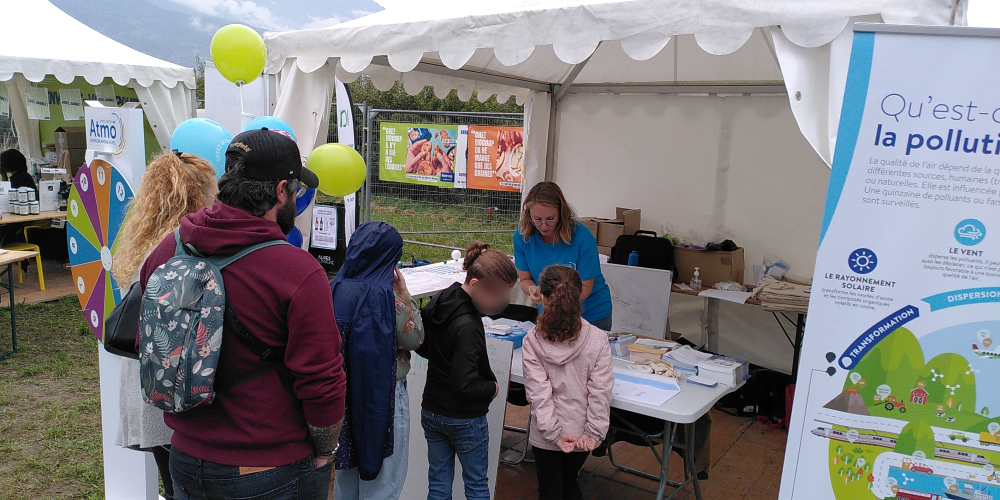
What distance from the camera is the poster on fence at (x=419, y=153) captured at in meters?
8.22

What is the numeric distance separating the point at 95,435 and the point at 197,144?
2349 mm

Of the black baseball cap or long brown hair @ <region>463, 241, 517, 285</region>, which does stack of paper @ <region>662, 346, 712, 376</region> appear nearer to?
long brown hair @ <region>463, 241, 517, 285</region>

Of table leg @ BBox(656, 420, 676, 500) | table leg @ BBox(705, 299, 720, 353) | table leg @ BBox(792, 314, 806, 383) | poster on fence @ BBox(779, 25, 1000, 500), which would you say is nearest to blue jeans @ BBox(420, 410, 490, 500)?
table leg @ BBox(656, 420, 676, 500)

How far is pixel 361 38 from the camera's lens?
322 cm

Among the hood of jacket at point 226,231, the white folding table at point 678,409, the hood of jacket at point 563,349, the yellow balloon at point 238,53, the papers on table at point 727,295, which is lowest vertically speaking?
the white folding table at point 678,409

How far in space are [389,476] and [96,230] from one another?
1.65m

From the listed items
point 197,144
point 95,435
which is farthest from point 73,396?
point 197,144

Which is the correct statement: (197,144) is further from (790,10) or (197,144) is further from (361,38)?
(790,10)

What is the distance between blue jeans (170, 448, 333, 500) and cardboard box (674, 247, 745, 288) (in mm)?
4195

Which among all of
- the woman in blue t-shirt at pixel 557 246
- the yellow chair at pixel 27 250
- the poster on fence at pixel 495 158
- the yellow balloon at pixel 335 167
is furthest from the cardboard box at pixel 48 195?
the woman in blue t-shirt at pixel 557 246

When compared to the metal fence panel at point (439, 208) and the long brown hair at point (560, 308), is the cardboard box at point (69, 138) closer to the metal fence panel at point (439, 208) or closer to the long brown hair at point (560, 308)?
the metal fence panel at point (439, 208)

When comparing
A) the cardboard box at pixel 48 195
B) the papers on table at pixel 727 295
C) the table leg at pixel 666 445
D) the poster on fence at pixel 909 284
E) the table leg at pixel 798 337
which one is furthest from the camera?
the cardboard box at pixel 48 195

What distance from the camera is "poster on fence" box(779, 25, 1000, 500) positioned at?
1.88 metres

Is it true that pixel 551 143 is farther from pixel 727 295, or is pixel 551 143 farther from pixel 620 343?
pixel 620 343
